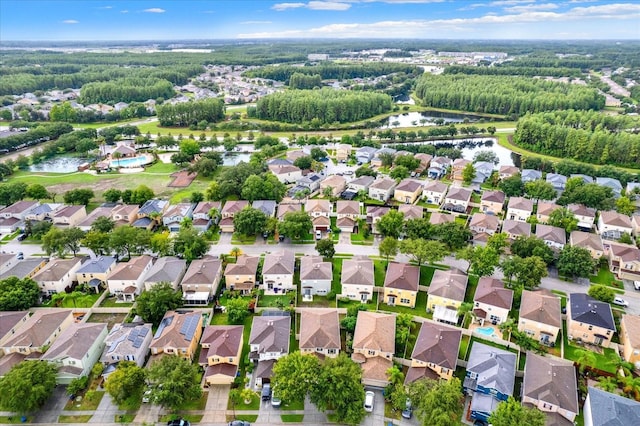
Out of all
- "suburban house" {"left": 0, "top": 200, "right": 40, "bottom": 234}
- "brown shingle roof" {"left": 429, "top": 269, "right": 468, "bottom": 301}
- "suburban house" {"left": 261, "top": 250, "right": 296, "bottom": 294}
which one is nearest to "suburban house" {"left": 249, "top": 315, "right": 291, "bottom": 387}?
"suburban house" {"left": 261, "top": 250, "right": 296, "bottom": 294}

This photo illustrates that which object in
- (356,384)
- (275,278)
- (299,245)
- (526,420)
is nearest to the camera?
(526,420)

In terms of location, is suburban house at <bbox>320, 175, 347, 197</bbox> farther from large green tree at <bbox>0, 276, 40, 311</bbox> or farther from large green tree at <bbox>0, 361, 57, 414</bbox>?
large green tree at <bbox>0, 361, 57, 414</bbox>

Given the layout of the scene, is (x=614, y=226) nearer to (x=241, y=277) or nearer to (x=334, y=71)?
(x=241, y=277)

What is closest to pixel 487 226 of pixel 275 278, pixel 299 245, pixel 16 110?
pixel 299 245

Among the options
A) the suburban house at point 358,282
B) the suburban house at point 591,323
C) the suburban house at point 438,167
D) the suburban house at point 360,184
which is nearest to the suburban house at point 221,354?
the suburban house at point 358,282

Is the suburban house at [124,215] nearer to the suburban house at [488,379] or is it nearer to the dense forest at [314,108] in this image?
the suburban house at [488,379]

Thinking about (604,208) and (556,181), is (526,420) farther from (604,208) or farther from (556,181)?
(556,181)

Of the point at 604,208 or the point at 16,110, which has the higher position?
the point at 16,110
